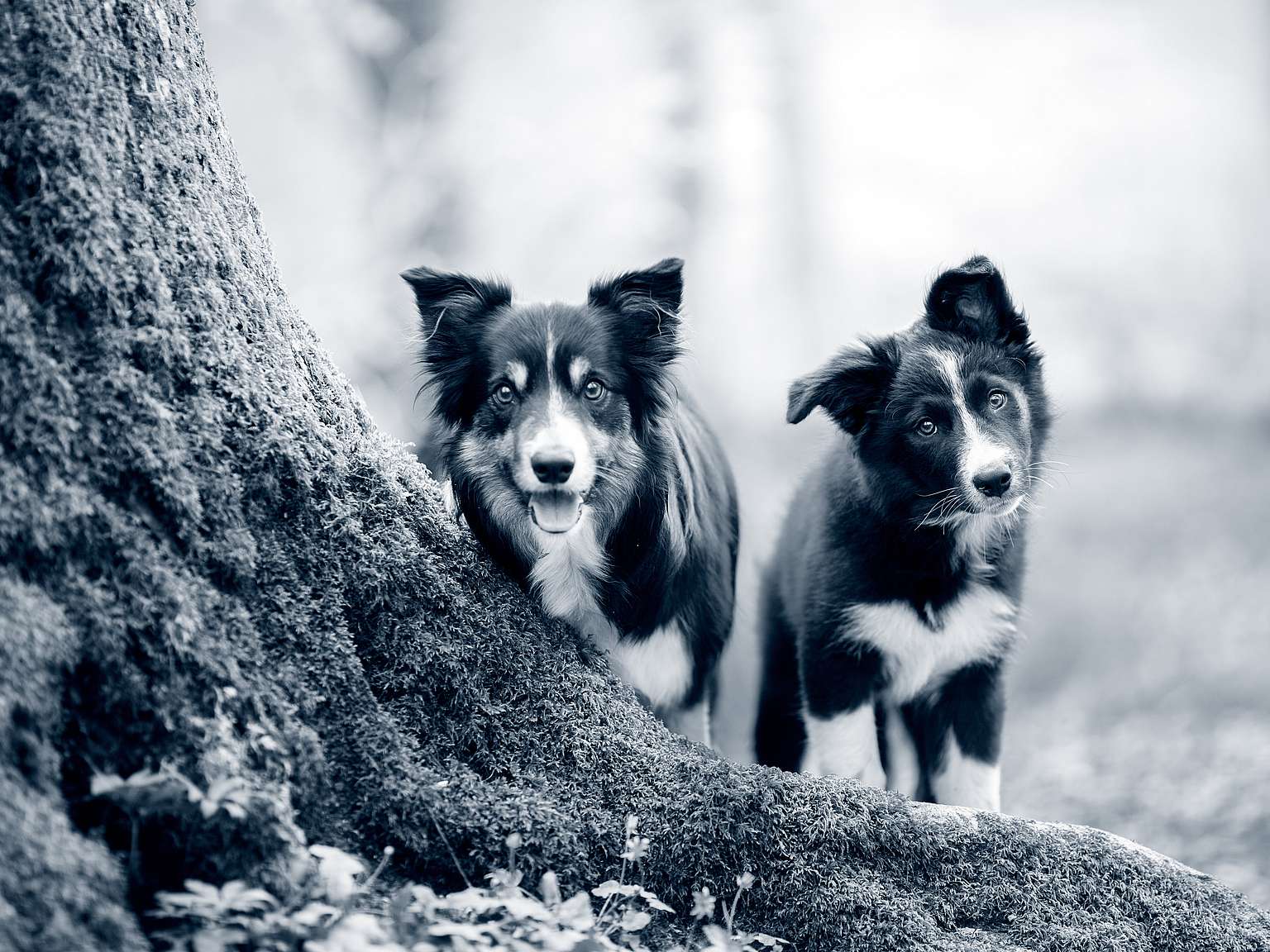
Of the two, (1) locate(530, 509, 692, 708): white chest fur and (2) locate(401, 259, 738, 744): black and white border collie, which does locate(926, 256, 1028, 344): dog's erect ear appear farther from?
(1) locate(530, 509, 692, 708): white chest fur

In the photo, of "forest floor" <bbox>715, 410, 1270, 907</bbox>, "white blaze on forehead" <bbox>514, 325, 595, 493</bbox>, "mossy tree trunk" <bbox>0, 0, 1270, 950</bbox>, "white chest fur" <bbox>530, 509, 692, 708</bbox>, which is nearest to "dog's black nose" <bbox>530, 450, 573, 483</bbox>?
"white blaze on forehead" <bbox>514, 325, 595, 493</bbox>

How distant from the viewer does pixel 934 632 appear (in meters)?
4.39

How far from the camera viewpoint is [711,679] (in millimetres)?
4750

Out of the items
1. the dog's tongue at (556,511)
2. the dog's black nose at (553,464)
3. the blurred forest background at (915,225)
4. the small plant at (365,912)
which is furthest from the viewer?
the blurred forest background at (915,225)

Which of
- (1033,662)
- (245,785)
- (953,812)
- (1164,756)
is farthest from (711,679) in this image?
(1033,662)

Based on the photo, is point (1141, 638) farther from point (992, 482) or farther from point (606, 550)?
point (606, 550)

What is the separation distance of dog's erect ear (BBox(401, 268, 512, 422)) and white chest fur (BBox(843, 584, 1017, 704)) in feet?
5.59

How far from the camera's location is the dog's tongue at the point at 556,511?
389cm

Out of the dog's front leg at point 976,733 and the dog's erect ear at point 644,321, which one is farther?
the dog's front leg at point 976,733

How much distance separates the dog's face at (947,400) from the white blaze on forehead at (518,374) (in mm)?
989

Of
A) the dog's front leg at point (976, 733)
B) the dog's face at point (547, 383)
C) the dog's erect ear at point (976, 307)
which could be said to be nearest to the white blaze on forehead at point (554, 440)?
the dog's face at point (547, 383)

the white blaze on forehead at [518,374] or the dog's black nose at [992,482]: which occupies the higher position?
the dog's black nose at [992,482]

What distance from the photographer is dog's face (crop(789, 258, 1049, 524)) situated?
4129 mm

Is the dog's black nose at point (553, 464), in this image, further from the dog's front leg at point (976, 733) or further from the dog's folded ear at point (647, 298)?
the dog's front leg at point (976, 733)
